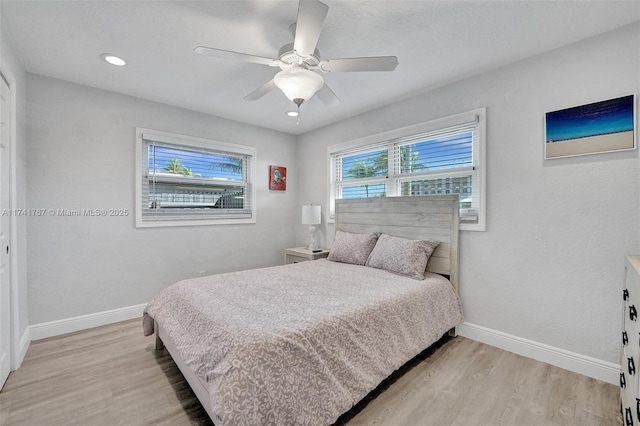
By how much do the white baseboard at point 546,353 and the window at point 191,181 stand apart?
312 centimetres

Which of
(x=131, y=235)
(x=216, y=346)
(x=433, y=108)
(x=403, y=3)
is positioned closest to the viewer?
Answer: (x=216, y=346)

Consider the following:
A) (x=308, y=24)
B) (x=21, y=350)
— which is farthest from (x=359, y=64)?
(x=21, y=350)

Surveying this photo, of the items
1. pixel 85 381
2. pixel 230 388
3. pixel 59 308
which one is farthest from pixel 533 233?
pixel 59 308

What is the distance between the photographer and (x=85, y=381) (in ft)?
6.73

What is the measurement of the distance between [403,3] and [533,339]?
2735mm

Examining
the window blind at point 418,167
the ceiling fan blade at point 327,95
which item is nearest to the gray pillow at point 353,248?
the window blind at point 418,167

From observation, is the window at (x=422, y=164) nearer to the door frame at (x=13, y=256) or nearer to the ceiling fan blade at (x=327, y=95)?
the ceiling fan blade at (x=327, y=95)

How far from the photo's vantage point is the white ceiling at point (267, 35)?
70.9 inches

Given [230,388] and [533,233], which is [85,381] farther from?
[533,233]

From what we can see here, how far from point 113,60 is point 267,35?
4.70ft

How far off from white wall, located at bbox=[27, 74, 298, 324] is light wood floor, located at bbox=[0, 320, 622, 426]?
0.64m

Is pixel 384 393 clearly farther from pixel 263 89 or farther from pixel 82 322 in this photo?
pixel 82 322

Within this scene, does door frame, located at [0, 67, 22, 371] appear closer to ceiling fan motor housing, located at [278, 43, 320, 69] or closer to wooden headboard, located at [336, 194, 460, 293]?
ceiling fan motor housing, located at [278, 43, 320, 69]

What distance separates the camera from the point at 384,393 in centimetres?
194
